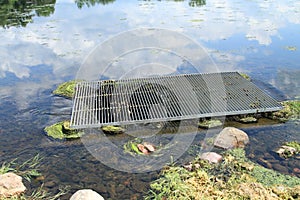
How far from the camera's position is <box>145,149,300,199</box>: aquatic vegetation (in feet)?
14.7

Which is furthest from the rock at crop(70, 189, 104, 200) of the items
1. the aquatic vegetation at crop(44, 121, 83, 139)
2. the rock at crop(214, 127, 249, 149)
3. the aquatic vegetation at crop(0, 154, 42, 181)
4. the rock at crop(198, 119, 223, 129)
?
the rock at crop(198, 119, 223, 129)

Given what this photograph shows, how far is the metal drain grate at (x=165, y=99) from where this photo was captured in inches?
266

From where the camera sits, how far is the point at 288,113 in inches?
274

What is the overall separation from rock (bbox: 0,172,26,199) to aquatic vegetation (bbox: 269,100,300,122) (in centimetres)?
526

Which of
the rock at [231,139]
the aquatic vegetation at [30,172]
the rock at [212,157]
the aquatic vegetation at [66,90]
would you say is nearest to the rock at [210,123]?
the rock at [231,139]

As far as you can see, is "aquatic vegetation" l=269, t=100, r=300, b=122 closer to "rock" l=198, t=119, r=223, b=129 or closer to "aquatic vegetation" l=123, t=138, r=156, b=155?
"rock" l=198, t=119, r=223, b=129

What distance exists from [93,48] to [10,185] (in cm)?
805

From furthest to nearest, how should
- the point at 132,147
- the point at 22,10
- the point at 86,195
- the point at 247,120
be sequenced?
the point at 22,10
the point at 247,120
the point at 132,147
the point at 86,195

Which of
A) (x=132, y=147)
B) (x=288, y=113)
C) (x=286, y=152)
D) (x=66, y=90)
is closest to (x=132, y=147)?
(x=132, y=147)

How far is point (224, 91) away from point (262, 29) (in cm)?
757

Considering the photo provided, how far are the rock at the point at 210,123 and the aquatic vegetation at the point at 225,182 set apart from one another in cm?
109

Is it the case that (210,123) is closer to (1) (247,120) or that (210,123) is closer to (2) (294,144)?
(1) (247,120)

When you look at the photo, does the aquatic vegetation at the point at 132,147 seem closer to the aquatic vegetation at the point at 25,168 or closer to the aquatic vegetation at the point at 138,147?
the aquatic vegetation at the point at 138,147

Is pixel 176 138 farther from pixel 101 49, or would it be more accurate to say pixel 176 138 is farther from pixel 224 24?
pixel 224 24
